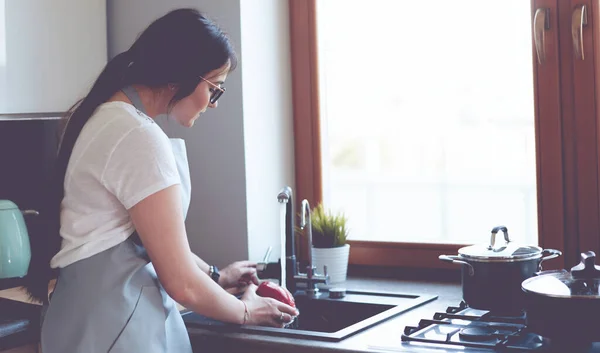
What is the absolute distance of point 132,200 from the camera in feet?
4.81

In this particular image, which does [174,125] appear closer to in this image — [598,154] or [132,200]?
[132,200]

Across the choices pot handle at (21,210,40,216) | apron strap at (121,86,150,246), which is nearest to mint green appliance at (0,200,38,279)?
pot handle at (21,210,40,216)

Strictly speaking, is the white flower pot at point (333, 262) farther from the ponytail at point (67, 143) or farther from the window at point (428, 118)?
the ponytail at point (67, 143)

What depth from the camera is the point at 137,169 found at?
4.82 ft

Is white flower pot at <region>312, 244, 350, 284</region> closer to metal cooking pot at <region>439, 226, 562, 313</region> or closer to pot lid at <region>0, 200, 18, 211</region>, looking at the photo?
metal cooking pot at <region>439, 226, 562, 313</region>

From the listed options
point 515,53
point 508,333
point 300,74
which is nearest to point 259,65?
point 300,74

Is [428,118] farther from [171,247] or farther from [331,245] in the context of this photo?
[171,247]

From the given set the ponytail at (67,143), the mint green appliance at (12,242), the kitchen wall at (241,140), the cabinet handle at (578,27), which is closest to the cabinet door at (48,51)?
the kitchen wall at (241,140)

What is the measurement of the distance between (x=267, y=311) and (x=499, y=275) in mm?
515

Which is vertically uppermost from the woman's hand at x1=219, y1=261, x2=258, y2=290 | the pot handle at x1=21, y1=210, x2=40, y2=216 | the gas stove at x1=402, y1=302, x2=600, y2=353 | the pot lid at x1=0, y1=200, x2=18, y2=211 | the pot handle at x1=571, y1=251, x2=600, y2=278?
the pot lid at x1=0, y1=200, x2=18, y2=211

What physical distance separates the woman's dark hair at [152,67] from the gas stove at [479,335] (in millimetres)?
714

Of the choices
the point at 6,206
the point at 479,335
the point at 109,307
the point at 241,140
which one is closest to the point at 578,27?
the point at 479,335

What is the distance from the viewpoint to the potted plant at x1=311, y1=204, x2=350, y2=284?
2264 mm

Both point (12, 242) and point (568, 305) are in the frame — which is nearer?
point (568, 305)
